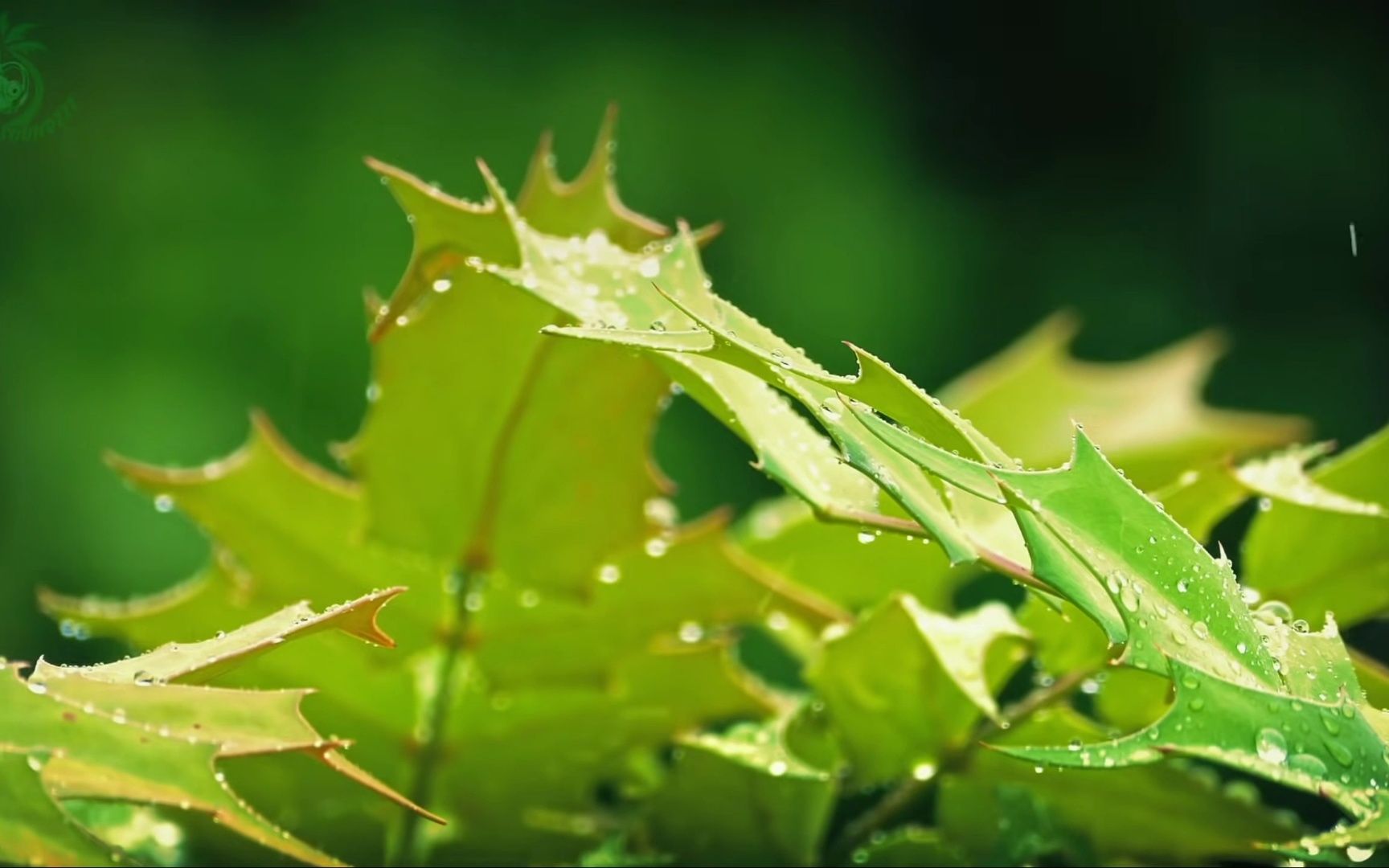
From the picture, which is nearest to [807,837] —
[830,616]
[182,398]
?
[830,616]

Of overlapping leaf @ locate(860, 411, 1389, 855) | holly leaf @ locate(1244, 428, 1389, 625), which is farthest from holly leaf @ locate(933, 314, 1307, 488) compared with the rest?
overlapping leaf @ locate(860, 411, 1389, 855)

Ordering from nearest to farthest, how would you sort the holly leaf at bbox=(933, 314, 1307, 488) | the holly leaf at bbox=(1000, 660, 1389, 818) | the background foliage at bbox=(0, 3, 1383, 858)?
the holly leaf at bbox=(1000, 660, 1389, 818) → the holly leaf at bbox=(933, 314, 1307, 488) → the background foliage at bbox=(0, 3, 1383, 858)

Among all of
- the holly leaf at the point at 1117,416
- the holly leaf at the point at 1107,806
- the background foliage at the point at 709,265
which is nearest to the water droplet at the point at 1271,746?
the holly leaf at the point at 1107,806

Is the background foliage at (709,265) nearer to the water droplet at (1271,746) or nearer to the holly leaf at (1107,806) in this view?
the holly leaf at (1107,806)

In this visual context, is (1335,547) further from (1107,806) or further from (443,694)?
(443,694)

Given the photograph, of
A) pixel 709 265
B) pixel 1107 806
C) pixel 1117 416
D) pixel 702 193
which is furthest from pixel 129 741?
pixel 702 193

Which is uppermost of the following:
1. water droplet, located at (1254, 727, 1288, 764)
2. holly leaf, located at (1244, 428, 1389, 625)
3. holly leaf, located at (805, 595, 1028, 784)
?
holly leaf, located at (1244, 428, 1389, 625)

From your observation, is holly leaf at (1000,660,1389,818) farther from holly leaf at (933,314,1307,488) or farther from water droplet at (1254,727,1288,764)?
holly leaf at (933,314,1307,488)
